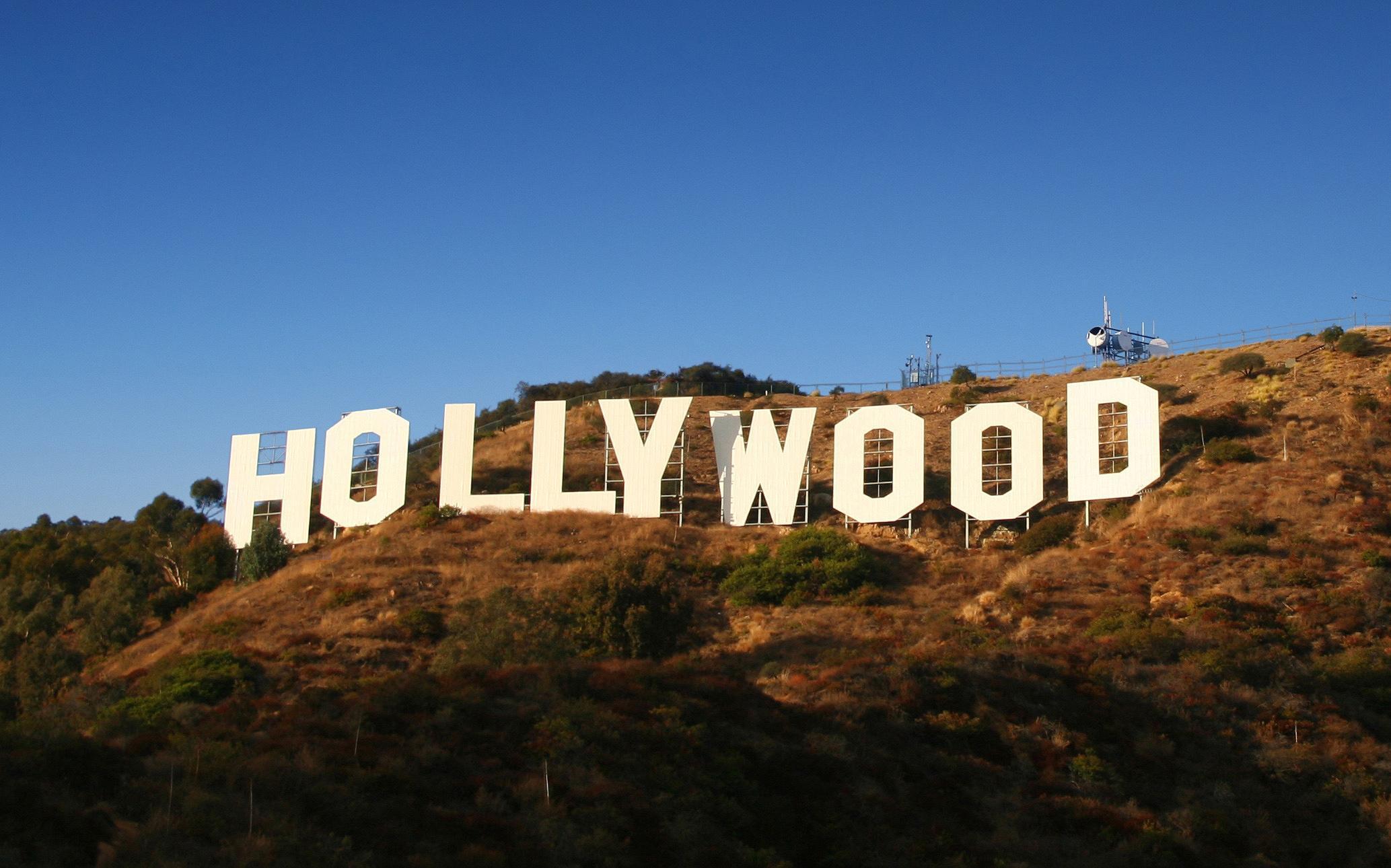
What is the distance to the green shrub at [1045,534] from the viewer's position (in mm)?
45406

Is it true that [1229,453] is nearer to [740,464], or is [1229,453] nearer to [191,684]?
[740,464]

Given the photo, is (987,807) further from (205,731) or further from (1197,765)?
(205,731)

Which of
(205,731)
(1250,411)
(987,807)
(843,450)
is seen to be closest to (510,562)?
(843,450)

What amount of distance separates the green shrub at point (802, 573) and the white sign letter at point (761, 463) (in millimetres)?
3148

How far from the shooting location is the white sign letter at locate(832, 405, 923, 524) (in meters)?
47.1

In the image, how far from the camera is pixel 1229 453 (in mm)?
48562

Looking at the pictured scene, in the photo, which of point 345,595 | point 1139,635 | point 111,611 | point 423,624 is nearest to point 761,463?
point 423,624

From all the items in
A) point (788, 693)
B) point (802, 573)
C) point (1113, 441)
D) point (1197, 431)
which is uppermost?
point (1197, 431)

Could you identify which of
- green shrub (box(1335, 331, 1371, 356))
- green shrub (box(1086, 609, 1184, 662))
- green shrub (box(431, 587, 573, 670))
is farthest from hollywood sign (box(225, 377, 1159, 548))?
green shrub (box(1335, 331, 1371, 356))

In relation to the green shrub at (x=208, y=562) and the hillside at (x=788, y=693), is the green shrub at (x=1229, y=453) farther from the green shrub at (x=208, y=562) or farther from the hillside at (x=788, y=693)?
the green shrub at (x=208, y=562)

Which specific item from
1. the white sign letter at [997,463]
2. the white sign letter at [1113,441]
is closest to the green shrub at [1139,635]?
the white sign letter at [1113,441]

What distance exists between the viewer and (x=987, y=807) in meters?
28.3

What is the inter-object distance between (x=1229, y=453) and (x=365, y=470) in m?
31.4

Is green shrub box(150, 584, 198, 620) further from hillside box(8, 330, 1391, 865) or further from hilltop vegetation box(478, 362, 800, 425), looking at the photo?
hilltop vegetation box(478, 362, 800, 425)
